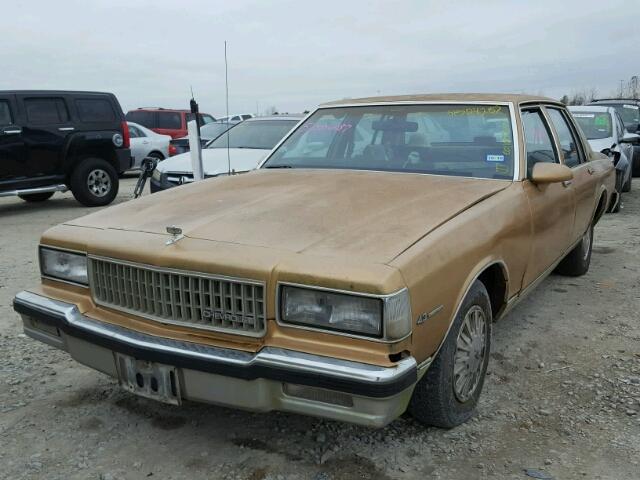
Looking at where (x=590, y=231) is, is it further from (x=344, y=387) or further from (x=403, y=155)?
(x=344, y=387)

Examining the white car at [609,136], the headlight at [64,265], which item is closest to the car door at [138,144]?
the white car at [609,136]

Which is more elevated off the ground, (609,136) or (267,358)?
(267,358)

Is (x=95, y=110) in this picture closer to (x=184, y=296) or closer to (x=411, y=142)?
(x=411, y=142)

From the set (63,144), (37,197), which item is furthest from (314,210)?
(37,197)

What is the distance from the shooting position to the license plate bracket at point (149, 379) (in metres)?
2.43

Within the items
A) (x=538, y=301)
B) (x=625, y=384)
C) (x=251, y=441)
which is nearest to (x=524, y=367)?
(x=625, y=384)

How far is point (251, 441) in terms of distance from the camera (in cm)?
278

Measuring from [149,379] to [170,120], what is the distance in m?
16.1

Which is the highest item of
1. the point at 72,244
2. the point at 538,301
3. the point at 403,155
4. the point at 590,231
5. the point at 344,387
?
the point at 403,155

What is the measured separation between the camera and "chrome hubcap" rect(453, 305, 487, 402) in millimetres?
2740

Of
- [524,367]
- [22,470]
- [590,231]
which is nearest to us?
[22,470]

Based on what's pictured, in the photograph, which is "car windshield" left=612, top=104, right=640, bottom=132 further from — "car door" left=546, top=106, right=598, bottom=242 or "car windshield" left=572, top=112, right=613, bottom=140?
"car door" left=546, top=106, right=598, bottom=242

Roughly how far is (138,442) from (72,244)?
98 centimetres

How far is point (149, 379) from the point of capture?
250 centimetres
